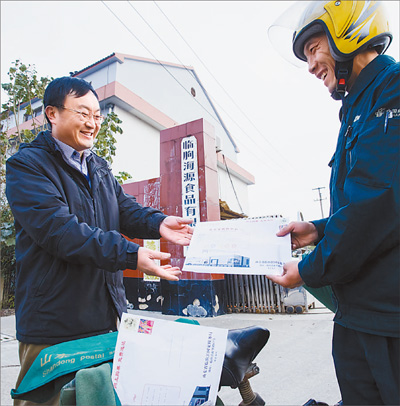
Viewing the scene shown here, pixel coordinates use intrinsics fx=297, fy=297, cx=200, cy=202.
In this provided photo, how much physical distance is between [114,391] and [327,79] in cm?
139

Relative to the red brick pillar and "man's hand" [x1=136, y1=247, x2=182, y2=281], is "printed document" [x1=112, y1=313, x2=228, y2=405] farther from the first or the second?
the red brick pillar

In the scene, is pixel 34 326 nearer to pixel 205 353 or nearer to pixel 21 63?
pixel 205 353

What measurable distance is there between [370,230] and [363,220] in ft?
0.14

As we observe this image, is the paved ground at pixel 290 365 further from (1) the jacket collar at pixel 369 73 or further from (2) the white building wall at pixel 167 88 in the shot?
(2) the white building wall at pixel 167 88

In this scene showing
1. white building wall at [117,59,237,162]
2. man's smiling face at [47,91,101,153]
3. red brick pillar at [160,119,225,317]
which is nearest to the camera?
man's smiling face at [47,91,101,153]

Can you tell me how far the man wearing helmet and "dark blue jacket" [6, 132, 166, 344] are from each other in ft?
2.32

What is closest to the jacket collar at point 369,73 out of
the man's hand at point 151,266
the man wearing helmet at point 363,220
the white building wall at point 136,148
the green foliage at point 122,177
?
the man wearing helmet at point 363,220

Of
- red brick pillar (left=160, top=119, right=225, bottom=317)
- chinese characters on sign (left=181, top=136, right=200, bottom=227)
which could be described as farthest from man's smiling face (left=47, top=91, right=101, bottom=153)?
chinese characters on sign (left=181, top=136, right=200, bottom=227)

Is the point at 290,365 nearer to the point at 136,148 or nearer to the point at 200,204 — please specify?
the point at 200,204

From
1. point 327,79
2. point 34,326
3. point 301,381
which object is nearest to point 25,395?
point 34,326

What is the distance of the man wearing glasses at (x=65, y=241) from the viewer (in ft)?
3.76

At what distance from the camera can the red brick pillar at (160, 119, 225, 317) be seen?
6.52 meters

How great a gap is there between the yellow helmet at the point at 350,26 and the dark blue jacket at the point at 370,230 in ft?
0.64

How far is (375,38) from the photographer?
1.17m
